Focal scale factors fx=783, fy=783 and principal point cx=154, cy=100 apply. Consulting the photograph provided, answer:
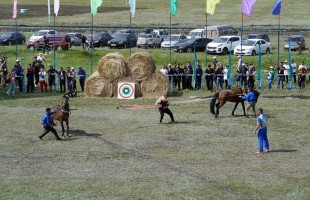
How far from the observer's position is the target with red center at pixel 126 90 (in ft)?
128

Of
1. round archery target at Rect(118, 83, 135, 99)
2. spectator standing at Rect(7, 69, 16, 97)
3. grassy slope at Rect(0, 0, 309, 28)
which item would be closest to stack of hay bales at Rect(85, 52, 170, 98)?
round archery target at Rect(118, 83, 135, 99)

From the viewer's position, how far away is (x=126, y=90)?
39188 millimetres

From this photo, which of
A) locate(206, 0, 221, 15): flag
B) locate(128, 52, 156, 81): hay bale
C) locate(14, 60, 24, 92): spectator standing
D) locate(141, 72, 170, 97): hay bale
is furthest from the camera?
locate(206, 0, 221, 15): flag

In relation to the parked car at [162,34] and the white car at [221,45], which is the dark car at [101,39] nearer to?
the parked car at [162,34]

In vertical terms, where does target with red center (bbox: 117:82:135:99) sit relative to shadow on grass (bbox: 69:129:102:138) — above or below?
above

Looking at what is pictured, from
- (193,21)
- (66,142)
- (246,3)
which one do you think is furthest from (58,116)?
(193,21)

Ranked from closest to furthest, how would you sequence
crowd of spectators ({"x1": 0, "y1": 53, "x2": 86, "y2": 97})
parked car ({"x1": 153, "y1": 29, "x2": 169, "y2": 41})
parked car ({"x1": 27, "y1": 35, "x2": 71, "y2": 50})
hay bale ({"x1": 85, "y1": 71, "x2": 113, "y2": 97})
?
hay bale ({"x1": 85, "y1": 71, "x2": 113, "y2": 97}) < crowd of spectators ({"x1": 0, "y1": 53, "x2": 86, "y2": 97}) < parked car ({"x1": 27, "y1": 35, "x2": 71, "y2": 50}) < parked car ({"x1": 153, "y1": 29, "x2": 169, "y2": 41})

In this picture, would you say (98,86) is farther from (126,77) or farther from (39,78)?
(39,78)

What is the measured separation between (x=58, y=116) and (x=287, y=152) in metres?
8.56

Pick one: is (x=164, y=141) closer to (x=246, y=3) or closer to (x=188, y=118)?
(x=188, y=118)

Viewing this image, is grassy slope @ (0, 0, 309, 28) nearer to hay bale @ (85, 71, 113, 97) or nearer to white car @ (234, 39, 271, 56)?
white car @ (234, 39, 271, 56)

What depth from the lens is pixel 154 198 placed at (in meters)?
20.8

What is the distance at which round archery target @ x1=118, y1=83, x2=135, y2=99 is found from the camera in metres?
39.1

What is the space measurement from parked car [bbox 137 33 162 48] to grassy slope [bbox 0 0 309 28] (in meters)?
19.2
